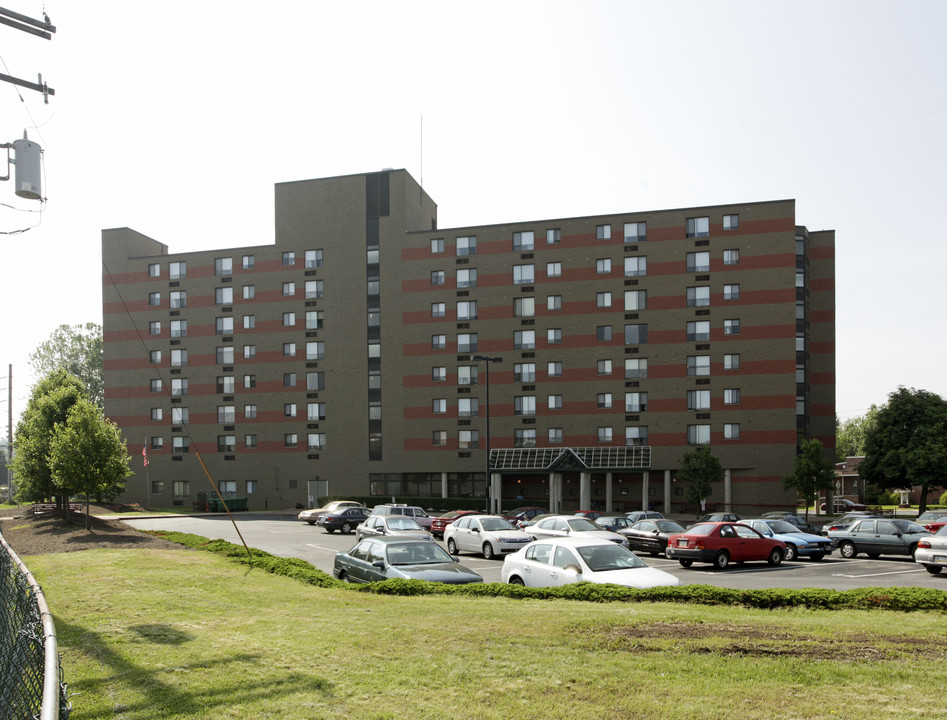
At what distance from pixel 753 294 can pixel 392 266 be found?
2896cm

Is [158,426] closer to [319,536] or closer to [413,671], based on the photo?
[319,536]

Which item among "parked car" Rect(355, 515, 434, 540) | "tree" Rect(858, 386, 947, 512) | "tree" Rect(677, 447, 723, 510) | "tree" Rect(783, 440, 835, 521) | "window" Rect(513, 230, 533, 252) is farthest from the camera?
"window" Rect(513, 230, 533, 252)

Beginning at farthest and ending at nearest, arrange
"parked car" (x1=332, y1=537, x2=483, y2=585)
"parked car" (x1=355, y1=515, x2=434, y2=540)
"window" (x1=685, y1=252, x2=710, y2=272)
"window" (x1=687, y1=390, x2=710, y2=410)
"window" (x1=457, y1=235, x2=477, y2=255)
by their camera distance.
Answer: "window" (x1=457, y1=235, x2=477, y2=255) < "window" (x1=685, y1=252, x2=710, y2=272) < "window" (x1=687, y1=390, x2=710, y2=410) < "parked car" (x1=355, y1=515, x2=434, y2=540) < "parked car" (x1=332, y1=537, x2=483, y2=585)

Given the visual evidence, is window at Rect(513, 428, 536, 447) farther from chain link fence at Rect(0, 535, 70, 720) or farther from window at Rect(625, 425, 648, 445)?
chain link fence at Rect(0, 535, 70, 720)

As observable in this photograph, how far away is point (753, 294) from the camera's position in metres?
56.7

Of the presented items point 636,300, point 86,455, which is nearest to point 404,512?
point 86,455

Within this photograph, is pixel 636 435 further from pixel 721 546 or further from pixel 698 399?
pixel 721 546

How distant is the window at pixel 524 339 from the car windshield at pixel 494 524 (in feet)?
110

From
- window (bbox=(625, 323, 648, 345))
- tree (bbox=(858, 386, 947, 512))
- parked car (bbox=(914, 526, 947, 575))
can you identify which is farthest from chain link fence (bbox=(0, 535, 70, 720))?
tree (bbox=(858, 386, 947, 512))

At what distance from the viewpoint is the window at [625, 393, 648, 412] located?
5806cm

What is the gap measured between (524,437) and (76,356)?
205 ft

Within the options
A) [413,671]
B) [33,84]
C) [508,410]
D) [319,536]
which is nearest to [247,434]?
[508,410]

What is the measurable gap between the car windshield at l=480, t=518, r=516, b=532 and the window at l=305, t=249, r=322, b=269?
44005 millimetres

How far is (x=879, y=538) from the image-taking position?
27359 mm
